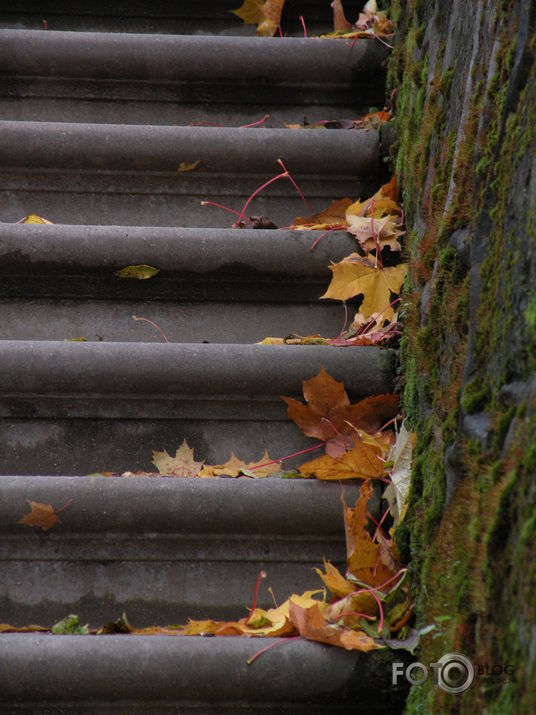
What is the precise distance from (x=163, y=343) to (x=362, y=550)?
66 centimetres

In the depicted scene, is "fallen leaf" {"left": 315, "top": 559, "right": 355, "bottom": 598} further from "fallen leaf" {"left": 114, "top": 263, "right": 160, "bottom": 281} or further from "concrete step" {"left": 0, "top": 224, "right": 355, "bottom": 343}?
"fallen leaf" {"left": 114, "top": 263, "right": 160, "bottom": 281}

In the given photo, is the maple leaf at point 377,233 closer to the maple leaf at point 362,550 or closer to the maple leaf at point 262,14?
the maple leaf at point 362,550

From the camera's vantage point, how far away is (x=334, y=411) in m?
1.76

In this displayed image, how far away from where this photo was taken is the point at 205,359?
1.78 m

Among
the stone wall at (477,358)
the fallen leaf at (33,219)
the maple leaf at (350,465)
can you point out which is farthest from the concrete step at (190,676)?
the fallen leaf at (33,219)

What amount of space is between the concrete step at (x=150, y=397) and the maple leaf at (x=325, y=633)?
468mm

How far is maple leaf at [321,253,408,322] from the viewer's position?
1.90 meters

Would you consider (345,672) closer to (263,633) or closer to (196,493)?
(263,633)

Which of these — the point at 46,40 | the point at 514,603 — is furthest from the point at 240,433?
the point at 46,40

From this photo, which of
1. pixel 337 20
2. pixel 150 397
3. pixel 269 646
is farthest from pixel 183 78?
pixel 269 646

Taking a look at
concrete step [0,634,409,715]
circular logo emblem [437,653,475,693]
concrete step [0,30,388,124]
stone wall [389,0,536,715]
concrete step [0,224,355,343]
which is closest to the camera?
stone wall [389,0,536,715]

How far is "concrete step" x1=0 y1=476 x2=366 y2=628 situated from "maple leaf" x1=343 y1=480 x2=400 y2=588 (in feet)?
0.18

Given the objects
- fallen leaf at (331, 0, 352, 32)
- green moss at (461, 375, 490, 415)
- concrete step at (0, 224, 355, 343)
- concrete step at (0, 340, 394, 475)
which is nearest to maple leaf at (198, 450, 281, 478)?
concrete step at (0, 340, 394, 475)

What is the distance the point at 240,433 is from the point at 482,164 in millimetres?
855
